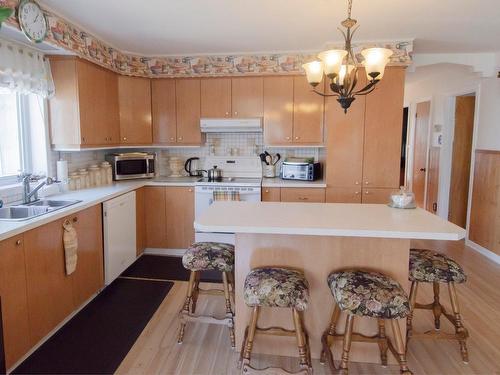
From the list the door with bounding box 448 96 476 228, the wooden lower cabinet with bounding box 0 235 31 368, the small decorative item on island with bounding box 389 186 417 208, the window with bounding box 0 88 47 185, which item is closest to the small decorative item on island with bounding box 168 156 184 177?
the window with bounding box 0 88 47 185

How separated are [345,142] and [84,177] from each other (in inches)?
109

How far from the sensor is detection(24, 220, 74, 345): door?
7.22ft

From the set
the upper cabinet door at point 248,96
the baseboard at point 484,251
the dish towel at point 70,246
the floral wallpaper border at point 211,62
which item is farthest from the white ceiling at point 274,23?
the baseboard at point 484,251

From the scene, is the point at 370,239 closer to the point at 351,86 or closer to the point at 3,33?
the point at 351,86

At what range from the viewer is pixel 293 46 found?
3.75m

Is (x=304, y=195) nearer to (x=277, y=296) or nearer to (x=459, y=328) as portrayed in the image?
(x=459, y=328)

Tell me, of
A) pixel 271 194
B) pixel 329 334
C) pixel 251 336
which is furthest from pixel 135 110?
pixel 329 334

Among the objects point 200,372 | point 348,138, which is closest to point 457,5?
point 348,138

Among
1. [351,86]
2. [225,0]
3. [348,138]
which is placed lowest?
[348,138]

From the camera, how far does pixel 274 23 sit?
3.03 m

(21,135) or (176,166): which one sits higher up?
(21,135)

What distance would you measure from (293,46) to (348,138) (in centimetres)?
115

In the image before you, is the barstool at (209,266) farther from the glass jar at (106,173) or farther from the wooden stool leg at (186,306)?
the glass jar at (106,173)

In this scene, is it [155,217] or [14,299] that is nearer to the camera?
[14,299]
